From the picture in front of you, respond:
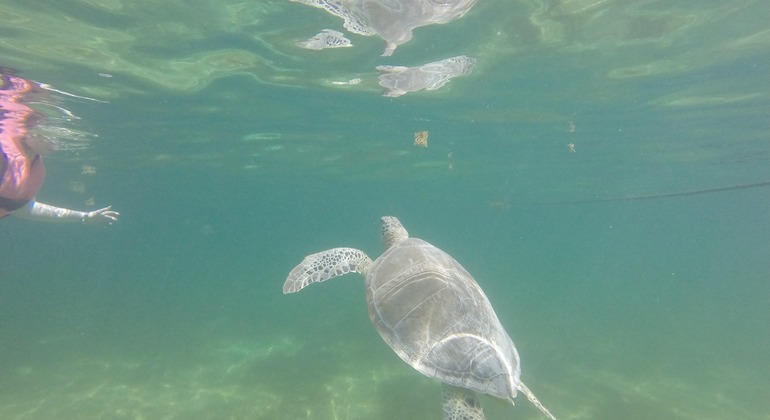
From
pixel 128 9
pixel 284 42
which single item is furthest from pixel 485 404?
pixel 128 9

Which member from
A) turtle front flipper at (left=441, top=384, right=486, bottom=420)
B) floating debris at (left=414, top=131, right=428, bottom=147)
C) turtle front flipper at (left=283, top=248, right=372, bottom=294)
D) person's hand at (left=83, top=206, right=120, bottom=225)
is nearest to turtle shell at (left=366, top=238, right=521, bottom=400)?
turtle front flipper at (left=441, top=384, right=486, bottom=420)

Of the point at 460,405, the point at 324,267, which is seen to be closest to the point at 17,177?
the point at 324,267

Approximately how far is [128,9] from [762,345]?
90.3 ft

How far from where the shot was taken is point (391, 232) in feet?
28.0

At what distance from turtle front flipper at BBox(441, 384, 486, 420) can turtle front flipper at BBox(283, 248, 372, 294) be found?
2.71m

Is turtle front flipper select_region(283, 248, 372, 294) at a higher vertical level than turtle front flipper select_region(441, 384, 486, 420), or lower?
higher

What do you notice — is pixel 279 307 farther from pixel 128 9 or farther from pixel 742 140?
pixel 742 140

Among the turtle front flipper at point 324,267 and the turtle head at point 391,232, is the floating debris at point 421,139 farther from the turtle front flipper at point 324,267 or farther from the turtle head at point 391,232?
the turtle front flipper at point 324,267

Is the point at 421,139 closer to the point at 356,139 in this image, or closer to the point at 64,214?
the point at 356,139

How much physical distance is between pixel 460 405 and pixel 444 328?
920mm

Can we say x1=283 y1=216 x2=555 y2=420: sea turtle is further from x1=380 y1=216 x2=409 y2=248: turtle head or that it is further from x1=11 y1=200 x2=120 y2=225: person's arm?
x1=11 y1=200 x2=120 y2=225: person's arm

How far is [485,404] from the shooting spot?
9375 mm

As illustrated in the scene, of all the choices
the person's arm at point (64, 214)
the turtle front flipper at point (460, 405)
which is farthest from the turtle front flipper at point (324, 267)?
the person's arm at point (64, 214)

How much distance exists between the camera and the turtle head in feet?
27.8
